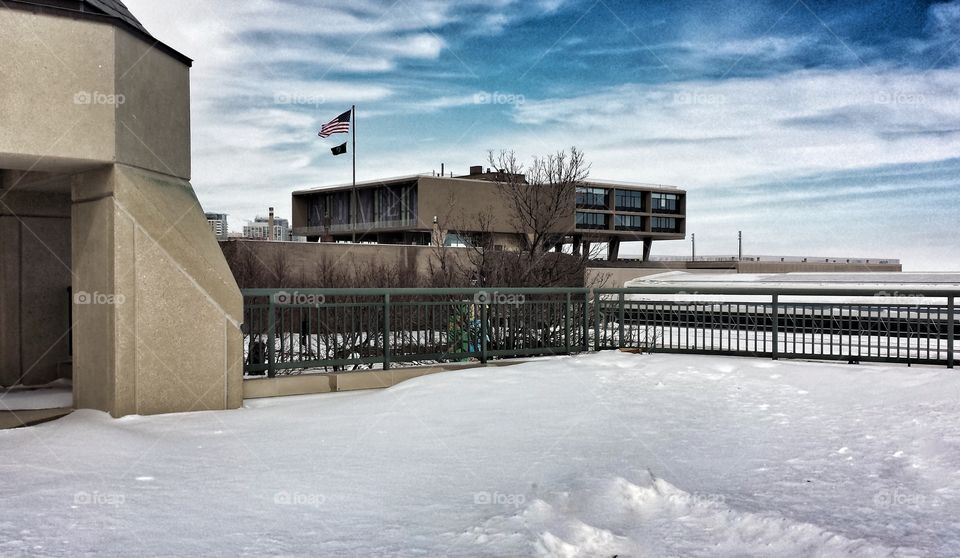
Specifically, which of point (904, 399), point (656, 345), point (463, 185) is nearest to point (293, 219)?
point (463, 185)

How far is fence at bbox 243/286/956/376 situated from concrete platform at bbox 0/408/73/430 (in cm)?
268

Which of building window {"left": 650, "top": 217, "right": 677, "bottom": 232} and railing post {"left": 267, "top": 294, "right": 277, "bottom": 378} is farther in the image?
building window {"left": 650, "top": 217, "right": 677, "bottom": 232}

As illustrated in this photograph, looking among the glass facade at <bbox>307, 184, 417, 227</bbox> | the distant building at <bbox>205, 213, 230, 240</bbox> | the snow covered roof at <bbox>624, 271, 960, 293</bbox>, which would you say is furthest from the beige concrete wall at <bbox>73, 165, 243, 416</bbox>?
the glass facade at <bbox>307, 184, 417, 227</bbox>

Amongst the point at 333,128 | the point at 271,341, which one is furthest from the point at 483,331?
the point at 333,128

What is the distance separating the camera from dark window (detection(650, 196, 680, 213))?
9825 centimetres

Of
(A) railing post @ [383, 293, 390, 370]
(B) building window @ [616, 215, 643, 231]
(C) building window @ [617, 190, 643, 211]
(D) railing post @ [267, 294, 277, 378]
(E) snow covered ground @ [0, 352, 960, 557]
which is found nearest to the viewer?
(E) snow covered ground @ [0, 352, 960, 557]

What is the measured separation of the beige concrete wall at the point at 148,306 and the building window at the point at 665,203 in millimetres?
91829

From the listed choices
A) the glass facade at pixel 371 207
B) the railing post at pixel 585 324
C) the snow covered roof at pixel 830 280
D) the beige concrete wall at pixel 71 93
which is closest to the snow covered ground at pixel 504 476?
the beige concrete wall at pixel 71 93

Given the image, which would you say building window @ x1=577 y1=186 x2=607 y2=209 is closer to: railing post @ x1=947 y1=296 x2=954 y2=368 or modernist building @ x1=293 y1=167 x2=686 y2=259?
modernist building @ x1=293 y1=167 x2=686 y2=259

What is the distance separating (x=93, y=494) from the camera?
6.33m

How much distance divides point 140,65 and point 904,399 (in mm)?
11370

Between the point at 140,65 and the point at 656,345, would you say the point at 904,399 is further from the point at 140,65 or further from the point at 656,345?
the point at 140,65

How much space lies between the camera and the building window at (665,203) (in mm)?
98312

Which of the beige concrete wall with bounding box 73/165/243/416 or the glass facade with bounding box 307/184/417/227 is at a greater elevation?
the glass facade with bounding box 307/184/417/227
